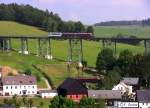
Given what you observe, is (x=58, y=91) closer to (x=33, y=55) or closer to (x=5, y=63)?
(x=5, y=63)

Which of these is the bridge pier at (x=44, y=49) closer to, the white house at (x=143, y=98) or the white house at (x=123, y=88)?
the white house at (x=123, y=88)

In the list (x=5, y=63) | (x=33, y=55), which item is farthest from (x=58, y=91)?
(x=33, y=55)

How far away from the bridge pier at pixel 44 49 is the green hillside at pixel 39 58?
Result: 130 centimetres

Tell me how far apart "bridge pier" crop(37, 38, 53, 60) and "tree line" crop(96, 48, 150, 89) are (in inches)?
543

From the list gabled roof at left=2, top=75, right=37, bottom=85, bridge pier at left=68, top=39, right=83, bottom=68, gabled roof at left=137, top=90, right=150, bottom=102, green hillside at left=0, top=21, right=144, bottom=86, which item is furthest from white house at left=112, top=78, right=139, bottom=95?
bridge pier at left=68, top=39, right=83, bottom=68

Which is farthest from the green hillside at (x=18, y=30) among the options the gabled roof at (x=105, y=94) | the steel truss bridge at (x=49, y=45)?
the gabled roof at (x=105, y=94)

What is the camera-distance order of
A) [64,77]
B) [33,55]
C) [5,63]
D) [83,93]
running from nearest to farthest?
[83,93]
[64,77]
[5,63]
[33,55]

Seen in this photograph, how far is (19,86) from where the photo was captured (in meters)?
75.6

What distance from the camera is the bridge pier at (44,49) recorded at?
10181cm

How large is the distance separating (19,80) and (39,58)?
20214 millimetres

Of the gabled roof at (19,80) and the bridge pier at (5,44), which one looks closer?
the gabled roof at (19,80)

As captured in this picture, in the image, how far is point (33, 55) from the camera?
99.8 meters

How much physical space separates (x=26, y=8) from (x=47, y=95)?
75.9 m

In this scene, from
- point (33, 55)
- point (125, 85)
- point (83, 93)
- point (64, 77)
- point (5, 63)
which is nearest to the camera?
point (83, 93)
